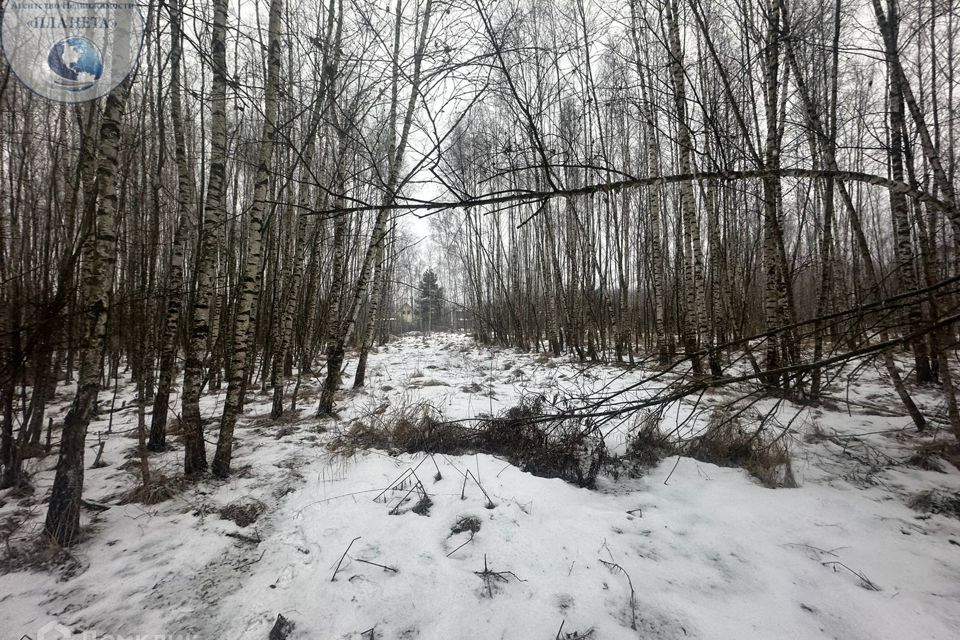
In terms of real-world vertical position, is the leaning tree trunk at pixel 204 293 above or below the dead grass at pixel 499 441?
above

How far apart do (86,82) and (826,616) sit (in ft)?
16.3

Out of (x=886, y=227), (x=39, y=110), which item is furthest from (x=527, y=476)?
(x=886, y=227)

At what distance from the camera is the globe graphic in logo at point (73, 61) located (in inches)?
95.0

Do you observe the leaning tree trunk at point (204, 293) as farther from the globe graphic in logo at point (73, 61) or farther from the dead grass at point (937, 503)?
the dead grass at point (937, 503)

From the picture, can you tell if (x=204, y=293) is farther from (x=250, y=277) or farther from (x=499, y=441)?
(x=499, y=441)

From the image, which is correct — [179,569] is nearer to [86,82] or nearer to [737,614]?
[737,614]

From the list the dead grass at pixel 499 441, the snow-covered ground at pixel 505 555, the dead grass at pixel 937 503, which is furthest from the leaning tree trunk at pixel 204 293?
the dead grass at pixel 937 503

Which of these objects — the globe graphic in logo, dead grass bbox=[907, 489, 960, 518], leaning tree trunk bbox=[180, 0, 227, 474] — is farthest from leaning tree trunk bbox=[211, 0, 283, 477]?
dead grass bbox=[907, 489, 960, 518]

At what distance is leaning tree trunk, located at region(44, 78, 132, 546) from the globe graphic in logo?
0.77 m
